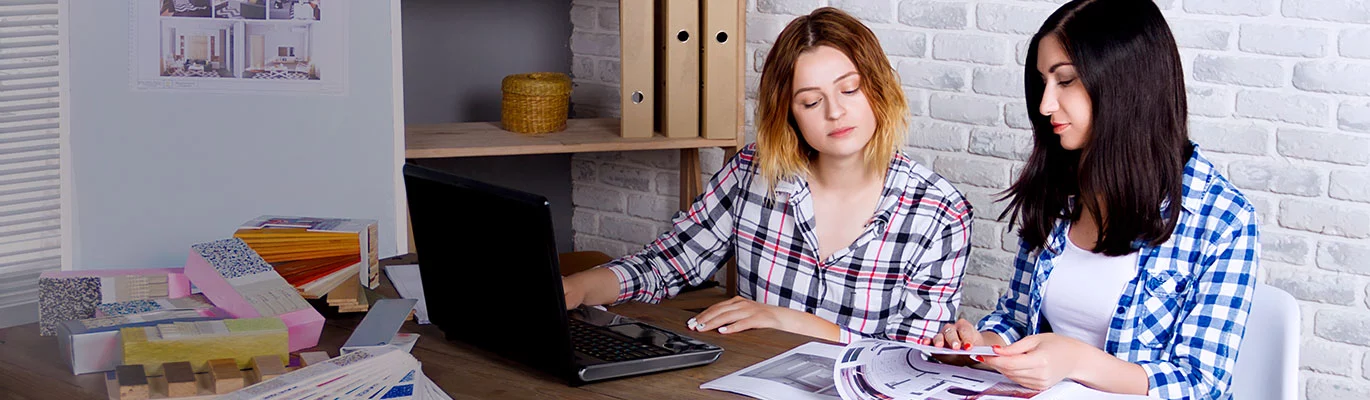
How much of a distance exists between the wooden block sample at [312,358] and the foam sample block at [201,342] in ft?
0.06

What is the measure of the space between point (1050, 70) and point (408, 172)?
32.5 inches

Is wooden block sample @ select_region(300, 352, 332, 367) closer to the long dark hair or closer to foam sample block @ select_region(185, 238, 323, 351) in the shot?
foam sample block @ select_region(185, 238, 323, 351)

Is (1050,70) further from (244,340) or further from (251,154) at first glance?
(251,154)

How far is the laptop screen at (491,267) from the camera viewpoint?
1.30m

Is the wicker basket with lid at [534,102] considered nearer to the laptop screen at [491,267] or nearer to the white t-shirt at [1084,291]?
the laptop screen at [491,267]

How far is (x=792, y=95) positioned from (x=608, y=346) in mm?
595

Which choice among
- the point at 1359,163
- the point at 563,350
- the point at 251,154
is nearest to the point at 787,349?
the point at 563,350

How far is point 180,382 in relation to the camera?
1.26 meters

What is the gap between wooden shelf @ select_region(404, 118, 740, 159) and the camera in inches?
105

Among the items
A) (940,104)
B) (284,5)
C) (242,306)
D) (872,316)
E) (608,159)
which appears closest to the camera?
(242,306)

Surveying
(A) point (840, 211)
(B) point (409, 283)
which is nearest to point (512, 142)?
(B) point (409, 283)

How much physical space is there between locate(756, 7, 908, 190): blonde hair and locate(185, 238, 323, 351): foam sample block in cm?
75

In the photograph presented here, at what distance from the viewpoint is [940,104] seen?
2645 mm

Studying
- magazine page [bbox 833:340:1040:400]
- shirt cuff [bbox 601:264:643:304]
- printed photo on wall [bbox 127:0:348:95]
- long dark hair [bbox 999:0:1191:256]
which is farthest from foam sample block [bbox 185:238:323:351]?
long dark hair [bbox 999:0:1191:256]
